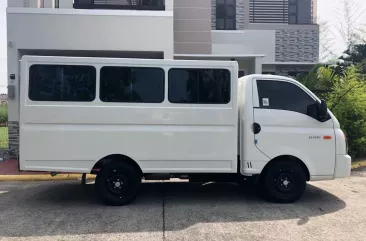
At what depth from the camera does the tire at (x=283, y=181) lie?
6582mm

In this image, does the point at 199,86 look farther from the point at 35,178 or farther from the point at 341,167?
the point at 35,178

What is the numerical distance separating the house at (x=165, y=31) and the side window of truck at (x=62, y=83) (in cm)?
375

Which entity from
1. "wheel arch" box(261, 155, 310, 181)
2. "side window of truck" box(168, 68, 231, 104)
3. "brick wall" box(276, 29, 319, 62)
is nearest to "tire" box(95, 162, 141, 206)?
"side window of truck" box(168, 68, 231, 104)

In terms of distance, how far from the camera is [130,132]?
6.25m

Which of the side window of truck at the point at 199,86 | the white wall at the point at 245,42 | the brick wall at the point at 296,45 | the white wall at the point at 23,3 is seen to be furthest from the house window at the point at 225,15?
the side window of truck at the point at 199,86

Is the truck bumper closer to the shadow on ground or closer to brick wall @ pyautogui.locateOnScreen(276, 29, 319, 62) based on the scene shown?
the shadow on ground

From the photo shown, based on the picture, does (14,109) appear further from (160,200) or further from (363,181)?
(363,181)

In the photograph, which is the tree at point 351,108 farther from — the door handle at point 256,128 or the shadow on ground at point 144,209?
the door handle at point 256,128

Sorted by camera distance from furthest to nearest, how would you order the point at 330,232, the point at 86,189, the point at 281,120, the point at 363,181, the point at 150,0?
the point at 150,0 → the point at 363,181 → the point at 86,189 → the point at 281,120 → the point at 330,232

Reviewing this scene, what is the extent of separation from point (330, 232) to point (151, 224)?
2.53m

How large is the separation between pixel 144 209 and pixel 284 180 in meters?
2.45

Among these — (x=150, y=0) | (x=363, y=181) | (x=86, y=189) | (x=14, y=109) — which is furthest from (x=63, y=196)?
(x=150, y=0)

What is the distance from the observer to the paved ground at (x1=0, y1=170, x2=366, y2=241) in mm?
5219

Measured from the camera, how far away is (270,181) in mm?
6578
